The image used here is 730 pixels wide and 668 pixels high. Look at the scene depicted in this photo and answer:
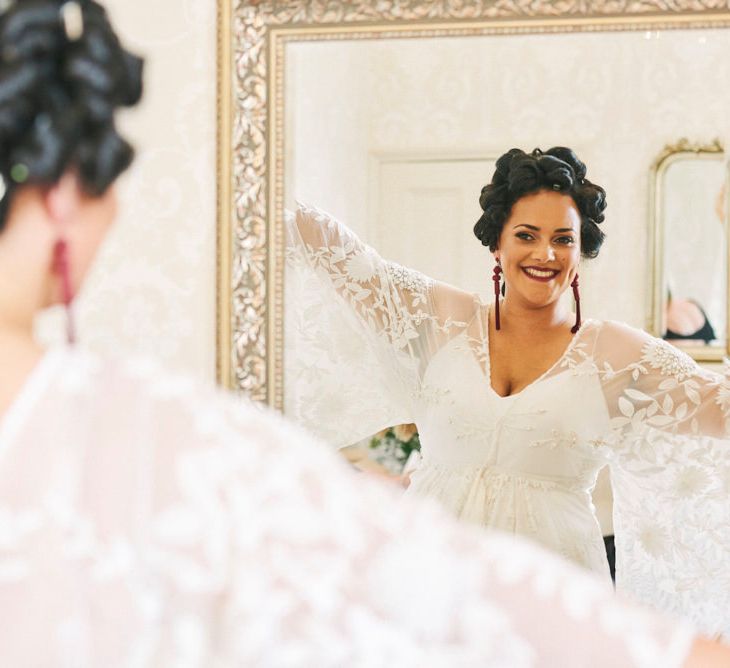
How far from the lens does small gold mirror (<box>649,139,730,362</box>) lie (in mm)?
1402

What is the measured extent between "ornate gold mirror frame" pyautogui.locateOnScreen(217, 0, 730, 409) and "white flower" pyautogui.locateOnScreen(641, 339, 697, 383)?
54 centimetres

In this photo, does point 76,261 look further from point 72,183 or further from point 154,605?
point 154,605

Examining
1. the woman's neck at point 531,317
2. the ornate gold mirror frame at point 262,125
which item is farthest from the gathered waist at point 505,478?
the ornate gold mirror frame at point 262,125

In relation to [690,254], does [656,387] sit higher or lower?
lower

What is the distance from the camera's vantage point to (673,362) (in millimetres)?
1403

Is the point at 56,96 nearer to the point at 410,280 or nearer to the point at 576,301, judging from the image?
the point at 410,280

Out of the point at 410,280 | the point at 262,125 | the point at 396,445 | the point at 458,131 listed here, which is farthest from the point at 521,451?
the point at 262,125

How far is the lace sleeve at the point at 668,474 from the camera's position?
1405mm

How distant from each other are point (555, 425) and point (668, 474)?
0.65 ft

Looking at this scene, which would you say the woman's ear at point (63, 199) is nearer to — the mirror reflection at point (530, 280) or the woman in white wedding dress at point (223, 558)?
the woman in white wedding dress at point (223, 558)

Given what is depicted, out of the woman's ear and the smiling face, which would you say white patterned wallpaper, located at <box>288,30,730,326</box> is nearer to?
the smiling face

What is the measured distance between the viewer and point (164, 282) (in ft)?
5.29

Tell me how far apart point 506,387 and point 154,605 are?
92 cm

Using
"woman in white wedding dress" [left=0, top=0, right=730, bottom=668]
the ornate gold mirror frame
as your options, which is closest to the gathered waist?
the ornate gold mirror frame
